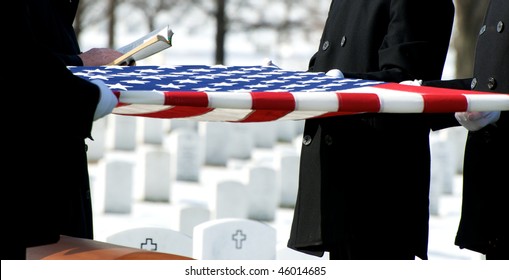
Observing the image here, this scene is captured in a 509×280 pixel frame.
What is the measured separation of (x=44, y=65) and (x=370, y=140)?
1.53 meters

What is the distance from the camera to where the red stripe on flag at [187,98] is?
119 inches

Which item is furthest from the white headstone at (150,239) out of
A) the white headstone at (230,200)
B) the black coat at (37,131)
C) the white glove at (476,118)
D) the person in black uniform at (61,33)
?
the white headstone at (230,200)

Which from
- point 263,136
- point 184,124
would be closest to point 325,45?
point 263,136

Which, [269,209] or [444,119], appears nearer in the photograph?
[444,119]

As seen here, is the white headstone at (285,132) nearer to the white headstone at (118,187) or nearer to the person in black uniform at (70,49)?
the white headstone at (118,187)

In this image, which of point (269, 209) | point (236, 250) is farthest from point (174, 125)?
point (236, 250)

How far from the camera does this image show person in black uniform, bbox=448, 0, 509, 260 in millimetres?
3678

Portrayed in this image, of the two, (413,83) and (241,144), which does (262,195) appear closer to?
(241,144)

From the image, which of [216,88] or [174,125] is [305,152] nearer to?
[216,88]

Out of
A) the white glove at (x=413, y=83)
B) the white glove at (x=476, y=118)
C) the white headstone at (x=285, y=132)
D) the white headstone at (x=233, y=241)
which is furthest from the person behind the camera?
the white headstone at (x=285, y=132)

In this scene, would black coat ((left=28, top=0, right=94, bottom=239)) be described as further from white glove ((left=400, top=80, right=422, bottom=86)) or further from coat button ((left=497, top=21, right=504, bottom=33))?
coat button ((left=497, top=21, right=504, bottom=33))

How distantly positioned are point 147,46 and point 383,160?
0.95 metres

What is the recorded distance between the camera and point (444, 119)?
12.5ft

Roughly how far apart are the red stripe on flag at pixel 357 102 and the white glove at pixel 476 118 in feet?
1.81
